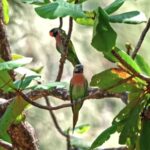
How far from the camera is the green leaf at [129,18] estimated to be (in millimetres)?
542

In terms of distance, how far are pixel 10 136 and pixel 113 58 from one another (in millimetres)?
374

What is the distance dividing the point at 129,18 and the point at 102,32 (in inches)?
1.9

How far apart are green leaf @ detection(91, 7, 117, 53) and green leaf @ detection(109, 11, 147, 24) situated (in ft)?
0.04

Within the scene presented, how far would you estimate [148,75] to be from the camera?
2.27ft

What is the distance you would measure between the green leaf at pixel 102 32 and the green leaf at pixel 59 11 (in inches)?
0.7

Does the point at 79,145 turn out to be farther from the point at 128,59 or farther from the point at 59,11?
the point at 59,11

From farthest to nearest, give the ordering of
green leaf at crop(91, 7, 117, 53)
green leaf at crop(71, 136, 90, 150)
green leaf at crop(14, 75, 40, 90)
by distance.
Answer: green leaf at crop(71, 136, 90, 150)
green leaf at crop(14, 75, 40, 90)
green leaf at crop(91, 7, 117, 53)

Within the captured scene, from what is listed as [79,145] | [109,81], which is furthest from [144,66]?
[79,145]

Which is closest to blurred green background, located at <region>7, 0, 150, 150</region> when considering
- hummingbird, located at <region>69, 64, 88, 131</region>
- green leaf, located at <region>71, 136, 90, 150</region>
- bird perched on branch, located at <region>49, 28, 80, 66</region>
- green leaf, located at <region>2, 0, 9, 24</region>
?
green leaf, located at <region>71, 136, 90, 150</region>

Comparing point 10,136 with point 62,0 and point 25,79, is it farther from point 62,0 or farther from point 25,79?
point 62,0

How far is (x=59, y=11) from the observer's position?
53cm

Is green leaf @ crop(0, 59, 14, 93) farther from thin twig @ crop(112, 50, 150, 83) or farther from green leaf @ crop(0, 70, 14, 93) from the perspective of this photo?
thin twig @ crop(112, 50, 150, 83)

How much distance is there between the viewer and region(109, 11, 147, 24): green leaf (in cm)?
54

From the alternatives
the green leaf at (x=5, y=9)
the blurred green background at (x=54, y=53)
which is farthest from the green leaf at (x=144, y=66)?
the blurred green background at (x=54, y=53)
